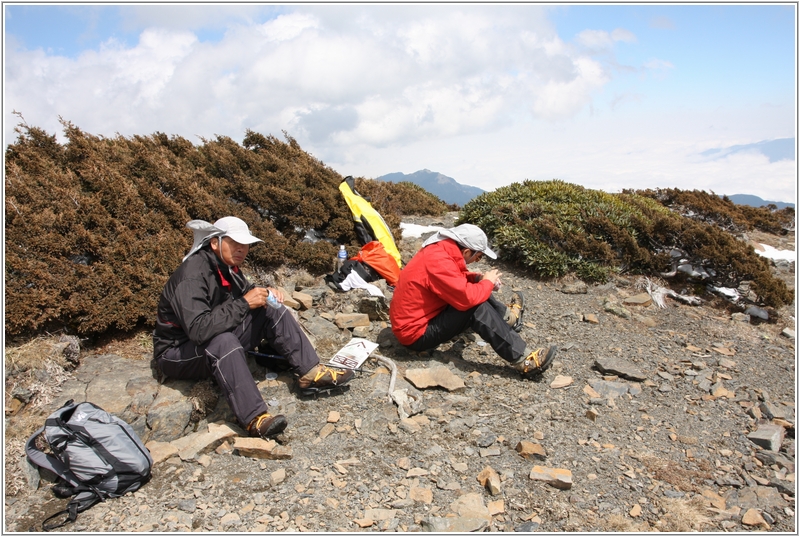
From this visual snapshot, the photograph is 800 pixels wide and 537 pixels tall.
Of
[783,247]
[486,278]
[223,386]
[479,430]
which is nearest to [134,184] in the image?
[223,386]

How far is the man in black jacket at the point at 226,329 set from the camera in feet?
12.7

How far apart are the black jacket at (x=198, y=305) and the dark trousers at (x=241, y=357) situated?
0.10 m

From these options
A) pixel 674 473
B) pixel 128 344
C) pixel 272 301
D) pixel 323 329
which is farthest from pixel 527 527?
pixel 128 344

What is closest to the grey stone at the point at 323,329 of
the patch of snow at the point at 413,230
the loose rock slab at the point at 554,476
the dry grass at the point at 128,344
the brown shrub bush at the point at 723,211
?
the dry grass at the point at 128,344

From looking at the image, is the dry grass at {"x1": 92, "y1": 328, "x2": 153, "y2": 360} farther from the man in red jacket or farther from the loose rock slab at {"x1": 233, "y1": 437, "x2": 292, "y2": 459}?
the man in red jacket

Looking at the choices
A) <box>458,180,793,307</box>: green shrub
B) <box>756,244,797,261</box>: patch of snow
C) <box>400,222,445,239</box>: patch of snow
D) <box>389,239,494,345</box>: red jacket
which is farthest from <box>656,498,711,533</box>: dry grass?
<box>756,244,797,261</box>: patch of snow

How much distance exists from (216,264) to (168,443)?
4.80 ft

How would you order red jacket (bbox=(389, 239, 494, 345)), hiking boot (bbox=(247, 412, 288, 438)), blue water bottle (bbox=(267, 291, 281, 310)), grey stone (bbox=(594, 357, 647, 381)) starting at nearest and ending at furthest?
1. hiking boot (bbox=(247, 412, 288, 438))
2. blue water bottle (bbox=(267, 291, 281, 310))
3. red jacket (bbox=(389, 239, 494, 345))
4. grey stone (bbox=(594, 357, 647, 381))

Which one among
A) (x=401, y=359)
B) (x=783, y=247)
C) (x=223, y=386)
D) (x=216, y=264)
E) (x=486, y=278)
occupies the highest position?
(x=216, y=264)

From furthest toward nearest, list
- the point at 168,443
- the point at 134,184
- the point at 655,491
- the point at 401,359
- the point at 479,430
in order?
the point at 134,184, the point at 401,359, the point at 479,430, the point at 168,443, the point at 655,491

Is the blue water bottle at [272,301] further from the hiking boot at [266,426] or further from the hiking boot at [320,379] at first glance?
the hiking boot at [266,426]

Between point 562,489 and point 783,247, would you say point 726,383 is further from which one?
point 783,247

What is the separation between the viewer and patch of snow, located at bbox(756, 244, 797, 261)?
42.4 feet

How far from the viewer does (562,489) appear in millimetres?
3457
